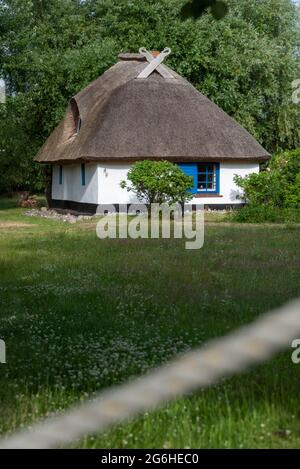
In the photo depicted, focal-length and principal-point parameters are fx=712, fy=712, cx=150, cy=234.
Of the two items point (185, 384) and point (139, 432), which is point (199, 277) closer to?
point (139, 432)

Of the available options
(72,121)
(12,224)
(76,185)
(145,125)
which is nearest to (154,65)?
(145,125)

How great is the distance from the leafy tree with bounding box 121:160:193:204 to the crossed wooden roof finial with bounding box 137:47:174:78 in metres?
7.38

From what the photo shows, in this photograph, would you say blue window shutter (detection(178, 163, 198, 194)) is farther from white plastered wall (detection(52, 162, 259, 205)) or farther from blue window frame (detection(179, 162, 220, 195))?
white plastered wall (detection(52, 162, 259, 205))

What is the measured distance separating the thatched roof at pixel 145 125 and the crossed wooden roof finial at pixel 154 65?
0.26 metres

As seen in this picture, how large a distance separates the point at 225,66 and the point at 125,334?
32.0 m

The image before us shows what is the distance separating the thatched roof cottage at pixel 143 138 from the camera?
99.4 ft

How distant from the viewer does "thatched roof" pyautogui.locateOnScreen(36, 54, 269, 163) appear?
30281mm

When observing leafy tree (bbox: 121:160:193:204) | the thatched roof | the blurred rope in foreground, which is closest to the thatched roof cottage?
the thatched roof

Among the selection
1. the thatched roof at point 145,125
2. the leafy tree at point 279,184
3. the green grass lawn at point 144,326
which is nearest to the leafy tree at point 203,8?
the green grass lawn at point 144,326

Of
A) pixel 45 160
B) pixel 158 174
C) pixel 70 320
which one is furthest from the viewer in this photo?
pixel 45 160

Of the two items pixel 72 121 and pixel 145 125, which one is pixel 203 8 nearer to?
pixel 145 125

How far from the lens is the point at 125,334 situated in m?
7.81

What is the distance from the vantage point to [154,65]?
34.1 meters
